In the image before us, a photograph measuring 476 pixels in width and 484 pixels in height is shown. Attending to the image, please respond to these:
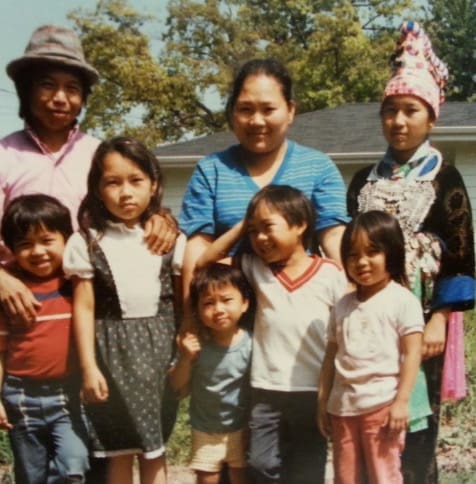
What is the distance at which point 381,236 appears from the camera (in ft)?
8.62

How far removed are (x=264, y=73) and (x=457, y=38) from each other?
33.8m

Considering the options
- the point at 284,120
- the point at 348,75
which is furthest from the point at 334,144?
the point at 348,75

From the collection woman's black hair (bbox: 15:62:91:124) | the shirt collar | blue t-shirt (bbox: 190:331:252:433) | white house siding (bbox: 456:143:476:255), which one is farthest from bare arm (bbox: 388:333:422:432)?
white house siding (bbox: 456:143:476:255)

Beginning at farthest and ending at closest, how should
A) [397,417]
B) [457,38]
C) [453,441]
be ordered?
1. [457,38]
2. [453,441]
3. [397,417]

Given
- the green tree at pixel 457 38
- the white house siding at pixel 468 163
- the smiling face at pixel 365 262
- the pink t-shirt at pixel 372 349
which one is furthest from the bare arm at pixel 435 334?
the green tree at pixel 457 38

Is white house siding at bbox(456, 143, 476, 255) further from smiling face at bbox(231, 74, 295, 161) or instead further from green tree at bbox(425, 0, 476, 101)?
green tree at bbox(425, 0, 476, 101)

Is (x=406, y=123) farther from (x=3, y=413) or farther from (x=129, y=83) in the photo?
(x=129, y=83)

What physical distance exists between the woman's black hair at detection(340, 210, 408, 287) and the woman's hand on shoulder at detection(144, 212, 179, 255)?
20.7 inches

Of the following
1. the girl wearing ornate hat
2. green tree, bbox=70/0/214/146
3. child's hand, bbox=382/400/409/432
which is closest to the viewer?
child's hand, bbox=382/400/409/432

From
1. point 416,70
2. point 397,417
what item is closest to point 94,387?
point 397,417

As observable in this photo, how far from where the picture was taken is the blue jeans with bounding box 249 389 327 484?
2.69 metres

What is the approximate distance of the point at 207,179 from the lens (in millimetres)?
2775

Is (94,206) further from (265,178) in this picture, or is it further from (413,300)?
(413,300)

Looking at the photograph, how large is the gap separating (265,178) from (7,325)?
3.01 feet
